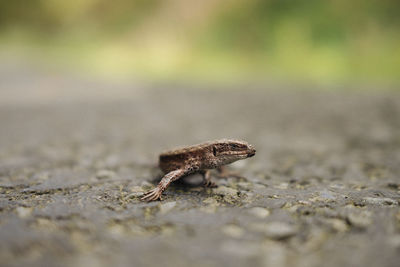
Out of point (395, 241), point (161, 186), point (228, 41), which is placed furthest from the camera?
point (228, 41)

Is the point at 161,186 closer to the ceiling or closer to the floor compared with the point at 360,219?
closer to the ceiling

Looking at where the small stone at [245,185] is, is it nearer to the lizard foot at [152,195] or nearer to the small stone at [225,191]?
the small stone at [225,191]

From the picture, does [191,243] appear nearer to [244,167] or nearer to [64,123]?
[244,167]

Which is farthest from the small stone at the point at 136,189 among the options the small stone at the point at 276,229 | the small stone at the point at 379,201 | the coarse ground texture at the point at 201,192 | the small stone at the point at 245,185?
the small stone at the point at 379,201

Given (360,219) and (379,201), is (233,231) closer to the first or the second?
(360,219)

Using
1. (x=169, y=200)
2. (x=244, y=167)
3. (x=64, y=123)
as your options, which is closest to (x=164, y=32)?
(x=64, y=123)

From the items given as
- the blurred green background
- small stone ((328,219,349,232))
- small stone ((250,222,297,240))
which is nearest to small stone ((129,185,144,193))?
small stone ((250,222,297,240))

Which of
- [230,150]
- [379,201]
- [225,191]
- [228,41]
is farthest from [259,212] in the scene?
[228,41]
